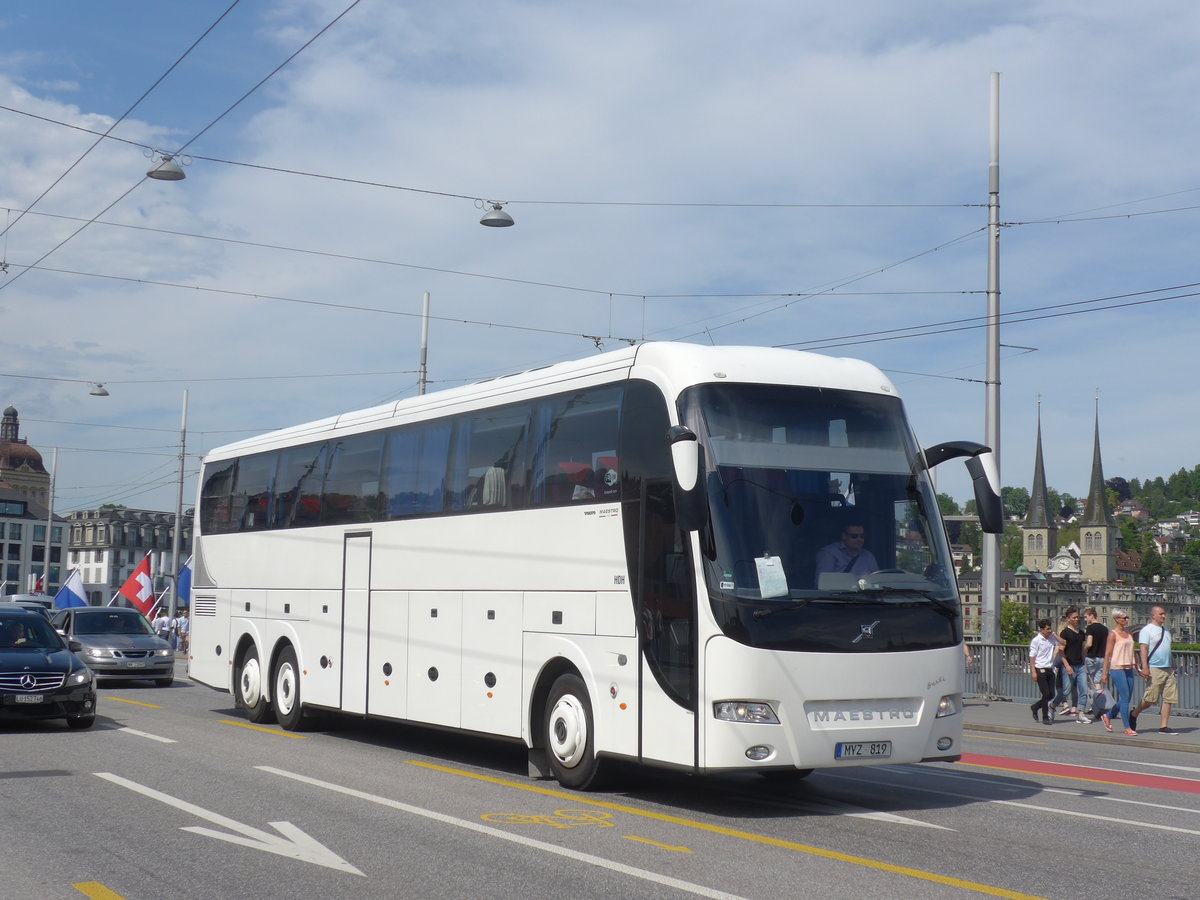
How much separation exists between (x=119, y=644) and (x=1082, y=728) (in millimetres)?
17110

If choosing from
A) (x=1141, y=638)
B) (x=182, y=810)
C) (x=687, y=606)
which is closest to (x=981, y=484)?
(x=687, y=606)

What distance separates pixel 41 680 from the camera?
1661 centimetres

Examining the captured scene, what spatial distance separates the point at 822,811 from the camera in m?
10.7

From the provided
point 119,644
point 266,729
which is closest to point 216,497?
point 266,729

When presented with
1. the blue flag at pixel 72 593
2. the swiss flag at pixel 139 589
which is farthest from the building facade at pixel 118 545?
the swiss flag at pixel 139 589

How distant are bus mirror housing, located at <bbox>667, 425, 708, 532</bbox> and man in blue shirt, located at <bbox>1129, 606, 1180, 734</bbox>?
1275 cm

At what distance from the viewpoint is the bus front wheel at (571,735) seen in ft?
38.0

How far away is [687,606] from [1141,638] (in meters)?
12.6

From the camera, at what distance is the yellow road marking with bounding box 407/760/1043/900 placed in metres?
7.64

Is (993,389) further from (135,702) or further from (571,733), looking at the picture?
(571,733)

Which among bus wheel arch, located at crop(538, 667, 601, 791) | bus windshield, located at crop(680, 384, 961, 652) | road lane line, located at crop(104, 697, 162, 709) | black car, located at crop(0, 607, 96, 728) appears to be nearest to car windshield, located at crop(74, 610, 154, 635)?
road lane line, located at crop(104, 697, 162, 709)

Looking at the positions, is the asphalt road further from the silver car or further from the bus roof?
the silver car

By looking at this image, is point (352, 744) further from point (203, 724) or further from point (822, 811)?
point (822, 811)

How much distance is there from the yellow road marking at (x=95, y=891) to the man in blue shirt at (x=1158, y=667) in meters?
16.4
